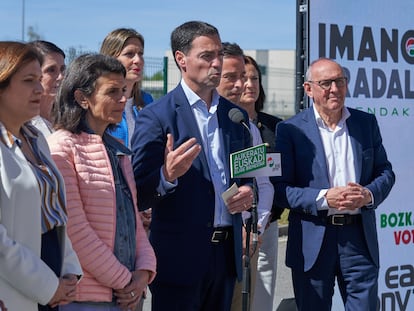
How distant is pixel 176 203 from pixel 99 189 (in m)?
0.70

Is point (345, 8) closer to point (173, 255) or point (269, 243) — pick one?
point (269, 243)

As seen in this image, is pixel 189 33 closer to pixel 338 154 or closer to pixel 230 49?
pixel 230 49

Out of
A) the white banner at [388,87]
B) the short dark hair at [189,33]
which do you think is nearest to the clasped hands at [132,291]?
the short dark hair at [189,33]

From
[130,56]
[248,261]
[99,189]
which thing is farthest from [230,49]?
[99,189]

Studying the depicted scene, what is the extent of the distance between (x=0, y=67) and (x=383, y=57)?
3.51 metres

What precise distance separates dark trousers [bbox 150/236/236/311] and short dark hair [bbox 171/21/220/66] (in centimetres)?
113

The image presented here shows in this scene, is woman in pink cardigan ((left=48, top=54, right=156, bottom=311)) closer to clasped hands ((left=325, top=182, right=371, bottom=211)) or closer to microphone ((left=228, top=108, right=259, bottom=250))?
microphone ((left=228, top=108, right=259, bottom=250))

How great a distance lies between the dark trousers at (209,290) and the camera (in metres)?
3.91

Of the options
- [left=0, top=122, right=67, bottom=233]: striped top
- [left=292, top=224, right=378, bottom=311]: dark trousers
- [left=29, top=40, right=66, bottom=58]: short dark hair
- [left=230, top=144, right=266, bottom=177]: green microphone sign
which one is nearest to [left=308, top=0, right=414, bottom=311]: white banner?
[left=292, top=224, right=378, bottom=311]: dark trousers

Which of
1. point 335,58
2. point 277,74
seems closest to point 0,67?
point 335,58

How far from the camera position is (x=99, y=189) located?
3.31 m

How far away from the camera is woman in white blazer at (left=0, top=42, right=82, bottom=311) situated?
2.83 metres

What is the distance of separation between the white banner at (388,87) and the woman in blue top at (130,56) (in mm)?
1322

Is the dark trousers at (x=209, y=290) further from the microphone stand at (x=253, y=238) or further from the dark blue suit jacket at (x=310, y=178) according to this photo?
the dark blue suit jacket at (x=310, y=178)
